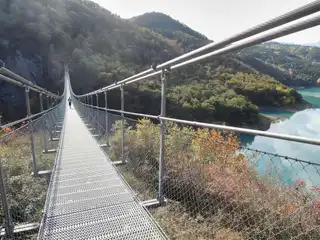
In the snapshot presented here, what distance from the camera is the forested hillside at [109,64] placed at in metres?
23.6

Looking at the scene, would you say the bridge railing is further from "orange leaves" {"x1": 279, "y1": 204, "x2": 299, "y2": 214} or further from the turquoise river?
"orange leaves" {"x1": 279, "y1": 204, "x2": 299, "y2": 214}

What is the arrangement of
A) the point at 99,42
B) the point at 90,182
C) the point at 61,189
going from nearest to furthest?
1. the point at 61,189
2. the point at 90,182
3. the point at 99,42

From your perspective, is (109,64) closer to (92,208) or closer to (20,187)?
(20,187)

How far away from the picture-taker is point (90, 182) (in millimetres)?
2268

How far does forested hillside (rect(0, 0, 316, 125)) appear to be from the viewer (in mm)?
23641

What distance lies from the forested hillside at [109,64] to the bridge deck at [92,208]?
11.3 meters

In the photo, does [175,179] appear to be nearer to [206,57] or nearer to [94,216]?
[94,216]

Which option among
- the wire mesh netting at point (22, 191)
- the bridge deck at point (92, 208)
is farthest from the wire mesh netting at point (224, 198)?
the wire mesh netting at point (22, 191)

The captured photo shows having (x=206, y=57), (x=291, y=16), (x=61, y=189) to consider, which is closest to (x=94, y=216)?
(x=61, y=189)

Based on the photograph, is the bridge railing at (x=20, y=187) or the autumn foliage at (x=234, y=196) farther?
the autumn foliage at (x=234, y=196)

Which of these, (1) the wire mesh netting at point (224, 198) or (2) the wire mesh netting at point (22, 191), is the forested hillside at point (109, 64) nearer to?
(2) the wire mesh netting at point (22, 191)

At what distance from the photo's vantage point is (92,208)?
175cm

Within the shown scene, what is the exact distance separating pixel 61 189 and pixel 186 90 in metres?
21.6

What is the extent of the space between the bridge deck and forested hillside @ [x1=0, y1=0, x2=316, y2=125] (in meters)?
11.3
